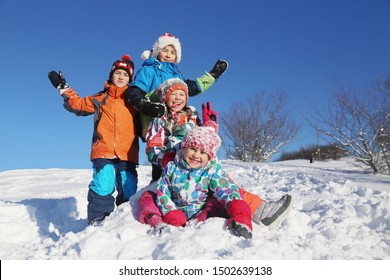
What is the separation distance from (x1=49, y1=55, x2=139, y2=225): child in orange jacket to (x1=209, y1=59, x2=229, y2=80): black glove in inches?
40.6

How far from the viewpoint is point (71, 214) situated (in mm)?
4922

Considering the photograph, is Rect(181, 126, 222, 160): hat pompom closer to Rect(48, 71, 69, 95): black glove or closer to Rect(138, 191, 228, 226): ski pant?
Rect(138, 191, 228, 226): ski pant

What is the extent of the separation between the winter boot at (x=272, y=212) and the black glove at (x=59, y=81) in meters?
2.44

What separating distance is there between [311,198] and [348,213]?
82 centimetres

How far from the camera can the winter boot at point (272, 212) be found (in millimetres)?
2654

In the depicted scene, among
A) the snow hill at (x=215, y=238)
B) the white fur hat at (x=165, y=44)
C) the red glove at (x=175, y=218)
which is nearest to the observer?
the snow hill at (x=215, y=238)

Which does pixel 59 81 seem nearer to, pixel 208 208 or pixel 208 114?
pixel 208 114

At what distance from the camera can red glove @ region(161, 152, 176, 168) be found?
305cm

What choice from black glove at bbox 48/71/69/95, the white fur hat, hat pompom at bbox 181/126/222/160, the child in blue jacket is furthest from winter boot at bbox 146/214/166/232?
the white fur hat

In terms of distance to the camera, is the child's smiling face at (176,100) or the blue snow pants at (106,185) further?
the blue snow pants at (106,185)

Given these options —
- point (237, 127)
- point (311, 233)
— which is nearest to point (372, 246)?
point (311, 233)

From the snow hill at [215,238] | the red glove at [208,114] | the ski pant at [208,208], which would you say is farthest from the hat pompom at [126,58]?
the ski pant at [208,208]

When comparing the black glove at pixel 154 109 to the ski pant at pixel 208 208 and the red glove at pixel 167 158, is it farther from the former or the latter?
the ski pant at pixel 208 208
